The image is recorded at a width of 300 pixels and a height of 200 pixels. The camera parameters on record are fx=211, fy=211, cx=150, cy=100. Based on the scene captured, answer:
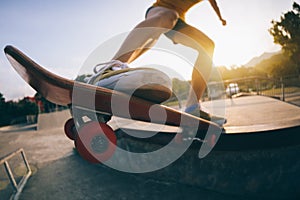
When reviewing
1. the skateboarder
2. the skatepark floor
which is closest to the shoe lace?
the skateboarder

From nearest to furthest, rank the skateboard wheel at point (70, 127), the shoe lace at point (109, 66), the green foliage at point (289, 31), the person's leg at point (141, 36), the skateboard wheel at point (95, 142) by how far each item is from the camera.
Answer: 1. the skateboard wheel at point (95, 142)
2. the skateboard wheel at point (70, 127)
3. the shoe lace at point (109, 66)
4. the person's leg at point (141, 36)
5. the green foliage at point (289, 31)

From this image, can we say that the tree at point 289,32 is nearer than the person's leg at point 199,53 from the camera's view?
No

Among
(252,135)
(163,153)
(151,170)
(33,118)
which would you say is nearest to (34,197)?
(151,170)

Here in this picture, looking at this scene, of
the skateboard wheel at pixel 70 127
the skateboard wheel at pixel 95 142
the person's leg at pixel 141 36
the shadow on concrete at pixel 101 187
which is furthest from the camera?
the shadow on concrete at pixel 101 187

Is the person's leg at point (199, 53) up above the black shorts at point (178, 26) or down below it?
below

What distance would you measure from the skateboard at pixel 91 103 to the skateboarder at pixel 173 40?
0.22 metres

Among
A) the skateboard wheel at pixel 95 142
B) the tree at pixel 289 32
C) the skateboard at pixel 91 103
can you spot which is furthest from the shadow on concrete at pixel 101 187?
the tree at pixel 289 32

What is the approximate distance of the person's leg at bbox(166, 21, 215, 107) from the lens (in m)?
1.66

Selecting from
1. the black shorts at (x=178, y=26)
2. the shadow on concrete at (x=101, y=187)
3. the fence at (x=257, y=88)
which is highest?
the black shorts at (x=178, y=26)


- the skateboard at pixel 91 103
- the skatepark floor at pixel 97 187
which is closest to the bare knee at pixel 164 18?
the skateboard at pixel 91 103

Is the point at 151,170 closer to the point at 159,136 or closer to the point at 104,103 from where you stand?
the point at 159,136

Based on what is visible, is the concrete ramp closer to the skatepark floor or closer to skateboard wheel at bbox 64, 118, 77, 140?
the skatepark floor

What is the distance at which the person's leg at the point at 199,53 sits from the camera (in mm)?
1658

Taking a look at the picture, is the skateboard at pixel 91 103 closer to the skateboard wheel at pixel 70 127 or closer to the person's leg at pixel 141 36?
the skateboard wheel at pixel 70 127
